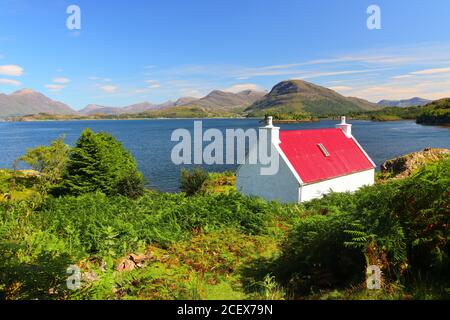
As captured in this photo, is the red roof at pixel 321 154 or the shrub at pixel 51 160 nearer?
the red roof at pixel 321 154

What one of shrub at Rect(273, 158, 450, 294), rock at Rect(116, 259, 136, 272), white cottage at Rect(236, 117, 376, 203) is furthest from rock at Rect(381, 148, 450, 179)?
rock at Rect(116, 259, 136, 272)

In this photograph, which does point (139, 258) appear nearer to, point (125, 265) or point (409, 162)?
point (125, 265)

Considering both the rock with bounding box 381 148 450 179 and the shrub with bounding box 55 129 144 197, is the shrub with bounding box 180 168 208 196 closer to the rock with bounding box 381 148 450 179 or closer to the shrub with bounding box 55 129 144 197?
the shrub with bounding box 55 129 144 197

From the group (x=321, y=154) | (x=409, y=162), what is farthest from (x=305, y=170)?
(x=409, y=162)

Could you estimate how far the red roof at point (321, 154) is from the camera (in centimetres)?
2252

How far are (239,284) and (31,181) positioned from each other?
33.7 m

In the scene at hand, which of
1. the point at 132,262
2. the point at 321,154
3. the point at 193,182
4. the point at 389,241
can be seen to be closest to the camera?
the point at 389,241

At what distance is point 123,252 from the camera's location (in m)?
11.7

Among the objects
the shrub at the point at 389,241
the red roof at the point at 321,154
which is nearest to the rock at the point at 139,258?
the shrub at the point at 389,241

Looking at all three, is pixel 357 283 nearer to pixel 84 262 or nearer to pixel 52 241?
pixel 84 262

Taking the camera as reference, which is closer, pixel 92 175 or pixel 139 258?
pixel 139 258

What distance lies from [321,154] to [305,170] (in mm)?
3290

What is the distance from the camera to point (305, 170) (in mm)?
22234

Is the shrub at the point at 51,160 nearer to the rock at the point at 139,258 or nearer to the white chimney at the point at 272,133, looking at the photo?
the white chimney at the point at 272,133
